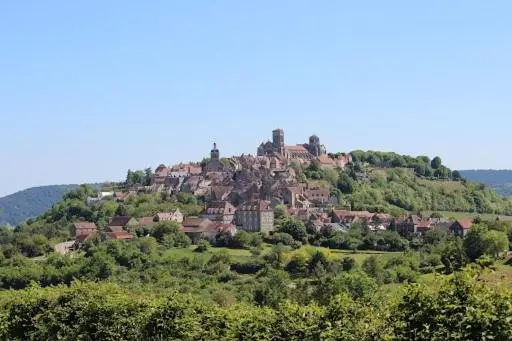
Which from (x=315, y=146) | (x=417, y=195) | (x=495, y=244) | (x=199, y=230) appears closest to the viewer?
(x=495, y=244)

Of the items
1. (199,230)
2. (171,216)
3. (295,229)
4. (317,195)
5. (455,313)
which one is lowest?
(295,229)

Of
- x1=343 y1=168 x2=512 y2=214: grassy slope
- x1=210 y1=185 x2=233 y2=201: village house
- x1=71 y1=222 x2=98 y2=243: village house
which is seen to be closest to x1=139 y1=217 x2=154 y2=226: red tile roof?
x1=71 y1=222 x2=98 y2=243: village house

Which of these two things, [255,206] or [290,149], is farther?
[290,149]

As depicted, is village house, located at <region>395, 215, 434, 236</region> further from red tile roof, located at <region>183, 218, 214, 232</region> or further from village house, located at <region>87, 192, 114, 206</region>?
village house, located at <region>87, 192, 114, 206</region>

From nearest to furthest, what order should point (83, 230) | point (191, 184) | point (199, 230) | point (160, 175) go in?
1. point (199, 230)
2. point (83, 230)
3. point (191, 184)
4. point (160, 175)

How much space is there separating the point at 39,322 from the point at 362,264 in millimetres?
47151

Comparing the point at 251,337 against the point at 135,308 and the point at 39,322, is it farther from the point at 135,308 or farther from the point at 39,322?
the point at 39,322

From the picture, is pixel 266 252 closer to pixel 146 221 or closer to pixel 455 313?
pixel 146 221

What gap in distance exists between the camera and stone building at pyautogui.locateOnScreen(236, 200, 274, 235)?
3511 inches

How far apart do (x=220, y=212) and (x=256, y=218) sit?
23.4 feet

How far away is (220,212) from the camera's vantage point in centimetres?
9500

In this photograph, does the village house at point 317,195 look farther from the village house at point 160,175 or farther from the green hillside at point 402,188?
the village house at point 160,175

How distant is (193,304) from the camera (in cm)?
2300

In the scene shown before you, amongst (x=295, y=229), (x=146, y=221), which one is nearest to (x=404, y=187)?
(x=295, y=229)
